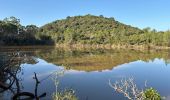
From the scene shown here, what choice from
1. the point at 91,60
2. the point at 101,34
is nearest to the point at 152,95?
the point at 91,60

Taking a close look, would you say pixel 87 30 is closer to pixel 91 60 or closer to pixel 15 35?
pixel 15 35

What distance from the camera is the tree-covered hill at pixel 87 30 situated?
349 ft

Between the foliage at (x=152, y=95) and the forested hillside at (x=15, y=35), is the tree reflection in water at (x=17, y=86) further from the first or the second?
the forested hillside at (x=15, y=35)

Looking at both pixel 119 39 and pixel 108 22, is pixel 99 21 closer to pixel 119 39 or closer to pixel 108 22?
pixel 108 22

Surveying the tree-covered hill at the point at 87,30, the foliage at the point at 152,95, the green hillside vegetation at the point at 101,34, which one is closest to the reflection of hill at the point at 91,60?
the foliage at the point at 152,95

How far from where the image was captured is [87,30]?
140m

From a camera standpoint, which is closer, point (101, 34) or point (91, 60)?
point (91, 60)

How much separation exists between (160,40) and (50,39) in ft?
132

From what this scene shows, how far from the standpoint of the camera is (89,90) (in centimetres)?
1864

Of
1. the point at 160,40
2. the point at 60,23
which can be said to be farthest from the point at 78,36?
the point at 60,23

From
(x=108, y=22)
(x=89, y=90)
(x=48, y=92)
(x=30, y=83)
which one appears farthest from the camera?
(x=108, y=22)

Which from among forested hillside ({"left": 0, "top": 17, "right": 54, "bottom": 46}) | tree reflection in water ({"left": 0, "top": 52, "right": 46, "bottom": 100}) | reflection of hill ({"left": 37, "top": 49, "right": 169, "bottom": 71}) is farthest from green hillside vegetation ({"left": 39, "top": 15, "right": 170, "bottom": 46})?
tree reflection in water ({"left": 0, "top": 52, "right": 46, "bottom": 100})

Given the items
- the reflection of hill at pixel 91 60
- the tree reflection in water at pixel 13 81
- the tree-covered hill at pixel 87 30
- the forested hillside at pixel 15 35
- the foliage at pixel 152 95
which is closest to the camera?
the foliage at pixel 152 95

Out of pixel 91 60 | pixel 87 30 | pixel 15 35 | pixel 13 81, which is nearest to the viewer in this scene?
pixel 13 81
